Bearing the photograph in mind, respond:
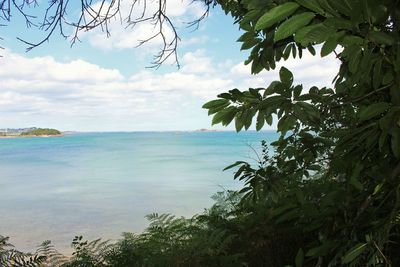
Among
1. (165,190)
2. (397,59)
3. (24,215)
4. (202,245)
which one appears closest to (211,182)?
(165,190)

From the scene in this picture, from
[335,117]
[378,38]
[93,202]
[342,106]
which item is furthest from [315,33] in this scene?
[93,202]

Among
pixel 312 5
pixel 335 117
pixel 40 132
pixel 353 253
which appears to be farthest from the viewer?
pixel 40 132

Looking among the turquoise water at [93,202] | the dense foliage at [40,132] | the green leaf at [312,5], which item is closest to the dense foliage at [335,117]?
the green leaf at [312,5]

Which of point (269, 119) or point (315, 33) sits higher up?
point (315, 33)

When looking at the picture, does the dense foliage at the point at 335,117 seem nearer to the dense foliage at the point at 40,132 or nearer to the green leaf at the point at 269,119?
the green leaf at the point at 269,119

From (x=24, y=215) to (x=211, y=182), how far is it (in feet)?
31.3

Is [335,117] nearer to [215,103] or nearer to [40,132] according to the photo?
[215,103]

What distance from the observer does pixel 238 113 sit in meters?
1.44

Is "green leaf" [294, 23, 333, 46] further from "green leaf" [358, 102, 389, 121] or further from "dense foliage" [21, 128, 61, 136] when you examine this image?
"dense foliage" [21, 128, 61, 136]

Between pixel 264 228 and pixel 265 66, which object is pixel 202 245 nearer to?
pixel 264 228

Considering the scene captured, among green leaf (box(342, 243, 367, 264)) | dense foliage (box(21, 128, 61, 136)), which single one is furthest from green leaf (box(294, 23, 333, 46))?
dense foliage (box(21, 128, 61, 136))

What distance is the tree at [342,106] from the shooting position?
85 centimetres

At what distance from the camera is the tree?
85 centimetres

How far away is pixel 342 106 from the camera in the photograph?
1611 mm
